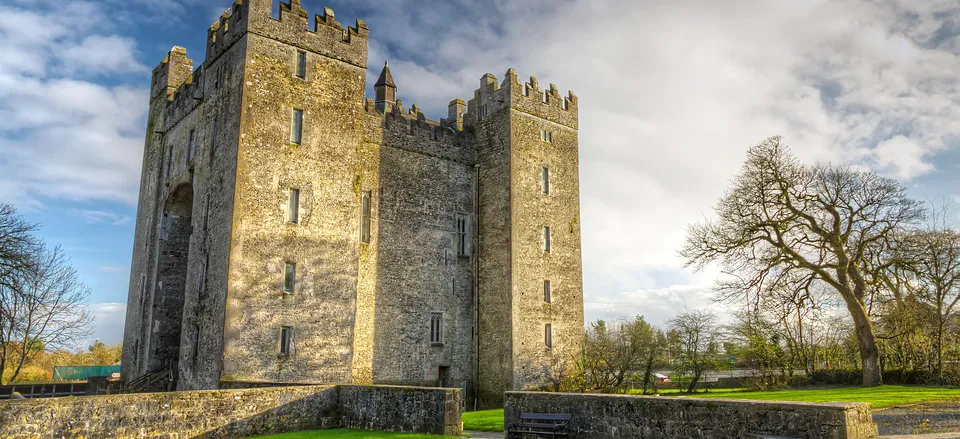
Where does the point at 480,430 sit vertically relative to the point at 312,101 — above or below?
below

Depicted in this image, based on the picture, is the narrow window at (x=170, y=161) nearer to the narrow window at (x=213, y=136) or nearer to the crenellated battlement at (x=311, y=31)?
the narrow window at (x=213, y=136)

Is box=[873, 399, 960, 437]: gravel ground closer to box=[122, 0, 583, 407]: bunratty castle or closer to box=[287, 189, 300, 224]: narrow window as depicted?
box=[122, 0, 583, 407]: bunratty castle

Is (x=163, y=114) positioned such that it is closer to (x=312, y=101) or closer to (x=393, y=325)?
(x=312, y=101)

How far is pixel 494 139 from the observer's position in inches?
1070

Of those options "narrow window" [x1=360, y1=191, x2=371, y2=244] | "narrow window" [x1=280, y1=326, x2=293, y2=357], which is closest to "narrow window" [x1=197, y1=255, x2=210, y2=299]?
"narrow window" [x1=280, y1=326, x2=293, y2=357]

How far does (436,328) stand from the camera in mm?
25422

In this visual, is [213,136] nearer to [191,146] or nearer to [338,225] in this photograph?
[191,146]

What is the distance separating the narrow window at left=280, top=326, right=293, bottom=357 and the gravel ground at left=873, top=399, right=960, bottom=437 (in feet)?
52.3

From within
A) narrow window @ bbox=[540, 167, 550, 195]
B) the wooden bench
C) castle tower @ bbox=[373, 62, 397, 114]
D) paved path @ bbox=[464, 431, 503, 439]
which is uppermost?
castle tower @ bbox=[373, 62, 397, 114]

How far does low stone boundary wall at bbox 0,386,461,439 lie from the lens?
38.2 feet

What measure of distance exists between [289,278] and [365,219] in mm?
4170

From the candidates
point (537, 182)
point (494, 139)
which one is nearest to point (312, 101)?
point (494, 139)

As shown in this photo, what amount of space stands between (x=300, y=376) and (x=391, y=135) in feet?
32.5

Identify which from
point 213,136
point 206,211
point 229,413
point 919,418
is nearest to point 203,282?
point 206,211
